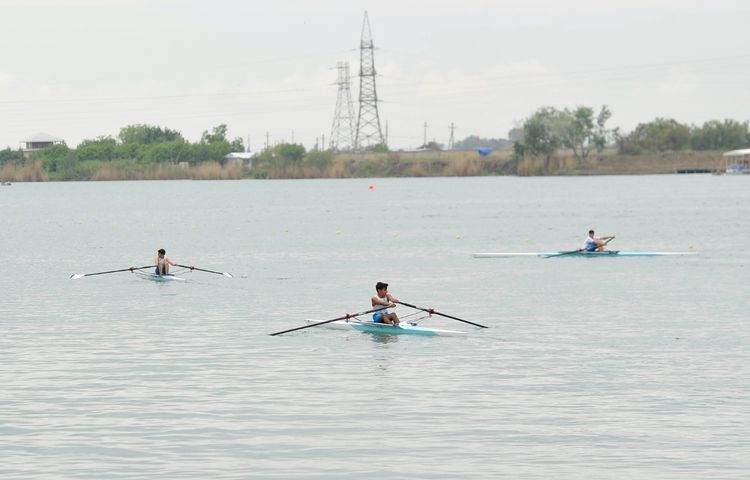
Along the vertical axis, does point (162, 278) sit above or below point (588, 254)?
below

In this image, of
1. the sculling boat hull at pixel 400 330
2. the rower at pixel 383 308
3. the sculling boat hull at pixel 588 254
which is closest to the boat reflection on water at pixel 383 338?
the sculling boat hull at pixel 400 330

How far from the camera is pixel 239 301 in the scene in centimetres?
4619

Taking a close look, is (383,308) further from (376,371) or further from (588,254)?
(588,254)

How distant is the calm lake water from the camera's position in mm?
22172

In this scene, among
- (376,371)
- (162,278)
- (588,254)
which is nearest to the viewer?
(376,371)

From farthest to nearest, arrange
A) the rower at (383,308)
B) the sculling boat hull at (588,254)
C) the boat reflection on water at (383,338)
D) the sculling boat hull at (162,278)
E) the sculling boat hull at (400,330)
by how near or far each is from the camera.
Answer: the sculling boat hull at (588,254) → the sculling boat hull at (162,278) → the rower at (383,308) → the sculling boat hull at (400,330) → the boat reflection on water at (383,338)

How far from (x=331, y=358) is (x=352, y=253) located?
37.7 metres

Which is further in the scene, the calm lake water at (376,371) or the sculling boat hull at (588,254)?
the sculling boat hull at (588,254)

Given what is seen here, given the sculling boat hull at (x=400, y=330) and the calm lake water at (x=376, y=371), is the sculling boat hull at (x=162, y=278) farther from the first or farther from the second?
the sculling boat hull at (x=400, y=330)

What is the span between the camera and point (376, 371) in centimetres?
3030

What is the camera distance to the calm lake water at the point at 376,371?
72.7ft

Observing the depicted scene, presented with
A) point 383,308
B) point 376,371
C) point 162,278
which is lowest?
point 162,278

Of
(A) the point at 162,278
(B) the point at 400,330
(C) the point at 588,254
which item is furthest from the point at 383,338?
(C) the point at 588,254

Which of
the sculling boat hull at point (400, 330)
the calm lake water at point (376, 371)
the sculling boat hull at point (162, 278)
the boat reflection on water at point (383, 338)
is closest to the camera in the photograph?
the calm lake water at point (376, 371)
